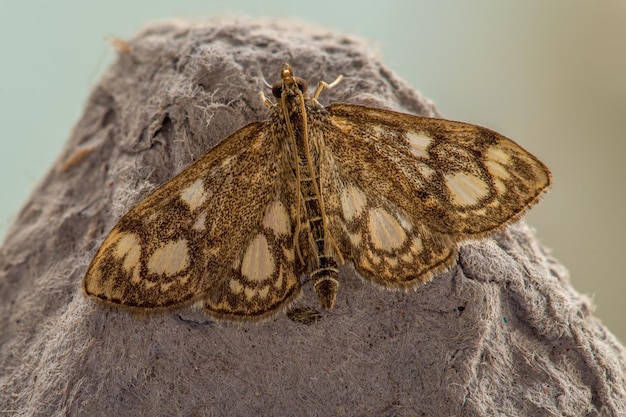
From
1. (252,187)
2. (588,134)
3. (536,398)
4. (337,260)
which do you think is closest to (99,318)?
(252,187)

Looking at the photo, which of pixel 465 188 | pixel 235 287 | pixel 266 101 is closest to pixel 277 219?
pixel 235 287

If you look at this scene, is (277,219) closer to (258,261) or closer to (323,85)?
(258,261)

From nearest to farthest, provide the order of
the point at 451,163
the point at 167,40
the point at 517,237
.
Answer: the point at 451,163 < the point at 517,237 < the point at 167,40

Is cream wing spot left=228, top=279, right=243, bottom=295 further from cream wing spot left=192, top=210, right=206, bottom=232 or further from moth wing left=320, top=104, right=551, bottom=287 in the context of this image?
moth wing left=320, top=104, right=551, bottom=287

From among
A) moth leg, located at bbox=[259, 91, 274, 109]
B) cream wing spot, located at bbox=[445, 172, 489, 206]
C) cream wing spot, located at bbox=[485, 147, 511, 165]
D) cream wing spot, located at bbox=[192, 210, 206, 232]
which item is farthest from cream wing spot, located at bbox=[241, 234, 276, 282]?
cream wing spot, located at bbox=[485, 147, 511, 165]

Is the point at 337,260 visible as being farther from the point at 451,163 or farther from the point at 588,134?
the point at 588,134

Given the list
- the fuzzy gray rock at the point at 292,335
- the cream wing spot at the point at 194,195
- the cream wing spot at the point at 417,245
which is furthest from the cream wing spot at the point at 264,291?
the cream wing spot at the point at 417,245

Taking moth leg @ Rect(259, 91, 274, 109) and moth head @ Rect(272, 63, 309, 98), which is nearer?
moth head @ Rect(272, 63, 309, 98)
